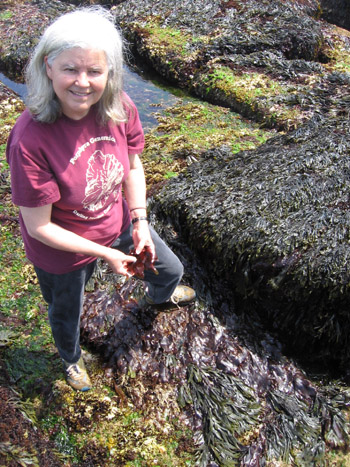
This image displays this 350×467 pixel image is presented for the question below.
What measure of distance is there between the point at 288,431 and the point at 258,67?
4784mm

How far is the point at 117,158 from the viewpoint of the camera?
1.95m

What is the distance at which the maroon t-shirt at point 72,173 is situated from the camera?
1646 millimetres

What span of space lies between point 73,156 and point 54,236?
36 centimetres

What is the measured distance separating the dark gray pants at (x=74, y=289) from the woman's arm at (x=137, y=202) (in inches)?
3.8

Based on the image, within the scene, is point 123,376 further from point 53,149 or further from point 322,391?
point 53,149

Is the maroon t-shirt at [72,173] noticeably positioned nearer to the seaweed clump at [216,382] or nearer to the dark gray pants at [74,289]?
the dark gray pants at [74,289]

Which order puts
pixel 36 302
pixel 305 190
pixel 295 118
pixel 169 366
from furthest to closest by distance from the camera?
1. pixel 295 118
2. pixel 305 190
3. pixel 36 302
4. pixel 169 366

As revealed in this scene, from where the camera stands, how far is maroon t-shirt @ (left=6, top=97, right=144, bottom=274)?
1.65 meters

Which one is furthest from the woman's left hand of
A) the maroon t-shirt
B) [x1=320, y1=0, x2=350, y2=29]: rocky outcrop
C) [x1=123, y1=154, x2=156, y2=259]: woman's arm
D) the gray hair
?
[x1=320, y1=0, x2=350, y2=29]: rocky outcrop

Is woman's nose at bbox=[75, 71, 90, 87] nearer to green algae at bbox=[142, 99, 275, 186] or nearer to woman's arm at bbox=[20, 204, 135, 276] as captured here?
woman's arm at bbox=[20, 204, 135, 276]

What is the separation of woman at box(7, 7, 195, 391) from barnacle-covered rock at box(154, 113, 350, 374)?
1055mm

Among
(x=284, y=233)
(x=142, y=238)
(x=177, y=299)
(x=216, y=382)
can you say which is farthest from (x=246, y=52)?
(x=216, y=382)

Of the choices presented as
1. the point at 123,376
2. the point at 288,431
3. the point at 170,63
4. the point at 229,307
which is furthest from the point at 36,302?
the point at 170,63

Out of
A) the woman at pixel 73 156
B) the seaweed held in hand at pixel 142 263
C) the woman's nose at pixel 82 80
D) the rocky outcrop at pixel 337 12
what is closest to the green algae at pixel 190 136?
the seaweed held in hand at pixel 142 263
